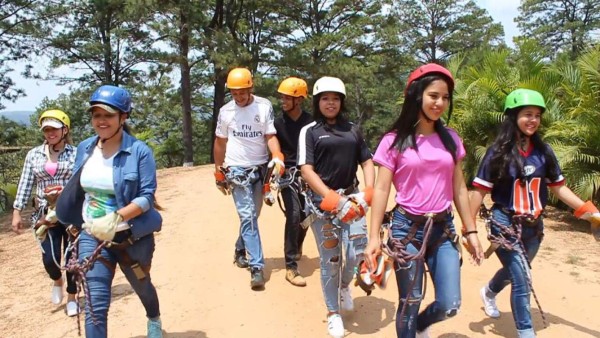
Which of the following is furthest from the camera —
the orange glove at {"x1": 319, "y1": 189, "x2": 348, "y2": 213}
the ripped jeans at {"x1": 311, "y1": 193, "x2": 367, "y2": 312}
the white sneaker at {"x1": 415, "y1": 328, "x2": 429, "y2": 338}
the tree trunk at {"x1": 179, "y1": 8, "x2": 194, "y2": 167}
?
the tree trunk at {"x1": 179, "y1": 8, "x2": 194, "y2": 167}

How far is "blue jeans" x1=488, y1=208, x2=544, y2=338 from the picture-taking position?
3.57 meters

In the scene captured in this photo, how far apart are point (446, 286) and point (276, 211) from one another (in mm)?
5618

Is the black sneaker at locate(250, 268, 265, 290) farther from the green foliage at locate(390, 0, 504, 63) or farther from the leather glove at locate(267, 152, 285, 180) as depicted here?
the green foliage at locate(390, 0, 504, 63)

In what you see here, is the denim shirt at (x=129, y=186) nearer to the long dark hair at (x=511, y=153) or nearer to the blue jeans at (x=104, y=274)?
the blue jeans at (x=104, y=274)

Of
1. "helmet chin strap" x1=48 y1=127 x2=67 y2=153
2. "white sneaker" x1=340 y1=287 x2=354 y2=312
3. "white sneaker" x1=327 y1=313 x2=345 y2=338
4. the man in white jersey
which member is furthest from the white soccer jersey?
"white sneaker" x1=327 y1=313 x2=345 y2=338

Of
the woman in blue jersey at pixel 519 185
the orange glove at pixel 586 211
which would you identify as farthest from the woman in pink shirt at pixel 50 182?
the orange glove at pixel 586 211

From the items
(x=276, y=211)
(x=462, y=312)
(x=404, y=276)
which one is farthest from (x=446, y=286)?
(x=276, y=211)

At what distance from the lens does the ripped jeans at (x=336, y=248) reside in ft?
13.0

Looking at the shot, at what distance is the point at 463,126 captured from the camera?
10430 millimetres

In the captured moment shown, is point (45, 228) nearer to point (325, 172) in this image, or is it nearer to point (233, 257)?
point (233, 257)

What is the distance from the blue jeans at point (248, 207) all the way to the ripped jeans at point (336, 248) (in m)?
1.10

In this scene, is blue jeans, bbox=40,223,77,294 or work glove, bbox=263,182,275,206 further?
work glove, bbox=263,182,275,206

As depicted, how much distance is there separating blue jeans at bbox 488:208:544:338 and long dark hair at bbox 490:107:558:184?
330 millimetres

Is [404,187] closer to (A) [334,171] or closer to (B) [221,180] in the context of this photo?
(A) [334,171]
